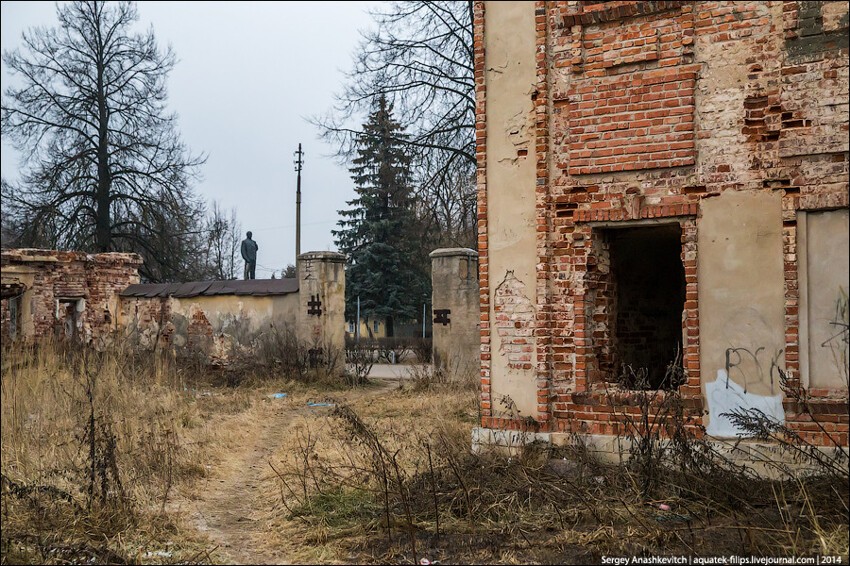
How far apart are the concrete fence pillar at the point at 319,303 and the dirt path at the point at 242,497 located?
454cm

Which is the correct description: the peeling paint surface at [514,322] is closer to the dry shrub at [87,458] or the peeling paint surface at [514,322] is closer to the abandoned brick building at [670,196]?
the abandoned brick building at [670,196]

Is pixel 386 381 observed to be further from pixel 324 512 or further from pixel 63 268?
pixel 324 512

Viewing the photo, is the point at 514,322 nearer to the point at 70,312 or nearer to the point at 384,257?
the point at 70,312

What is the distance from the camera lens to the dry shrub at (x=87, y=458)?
5.72 metres

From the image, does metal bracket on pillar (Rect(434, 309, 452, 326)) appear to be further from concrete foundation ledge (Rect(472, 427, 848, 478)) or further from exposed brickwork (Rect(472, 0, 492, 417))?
concrete foundation ledge (Rect(472, 427, 848, 478))

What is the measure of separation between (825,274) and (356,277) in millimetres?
29078

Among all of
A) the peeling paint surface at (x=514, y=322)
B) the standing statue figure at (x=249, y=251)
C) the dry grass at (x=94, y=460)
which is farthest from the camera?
the standing statue figure at (x=249, y=251)

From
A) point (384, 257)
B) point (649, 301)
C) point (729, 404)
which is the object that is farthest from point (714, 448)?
point (384, 257)

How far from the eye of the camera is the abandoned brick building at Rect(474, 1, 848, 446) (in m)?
6.66

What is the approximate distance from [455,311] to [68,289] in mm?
10482

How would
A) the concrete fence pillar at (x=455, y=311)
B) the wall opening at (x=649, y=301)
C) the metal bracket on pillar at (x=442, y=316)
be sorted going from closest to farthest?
the wall opening at (x=649, y=301) < the concrete fence pillar at (x=455, y=311) < the metal bracket on pillar at (x=442, y=316)

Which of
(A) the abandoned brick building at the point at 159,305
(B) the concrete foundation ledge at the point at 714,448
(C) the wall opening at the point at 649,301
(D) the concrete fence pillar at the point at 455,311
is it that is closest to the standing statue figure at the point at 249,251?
(A) the abandoned brick building at the point at 159,305

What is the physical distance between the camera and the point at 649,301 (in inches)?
398

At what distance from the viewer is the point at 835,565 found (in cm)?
484
